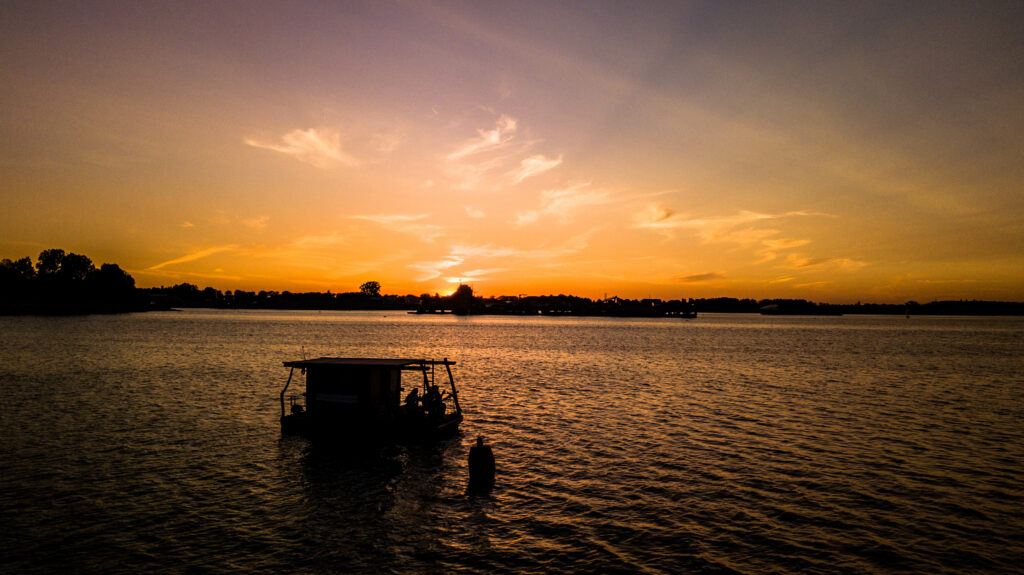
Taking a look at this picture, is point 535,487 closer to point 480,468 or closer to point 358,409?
point 480,468

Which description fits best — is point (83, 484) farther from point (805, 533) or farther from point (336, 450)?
point (805, 533)

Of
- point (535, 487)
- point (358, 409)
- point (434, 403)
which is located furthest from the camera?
point (434, 403)

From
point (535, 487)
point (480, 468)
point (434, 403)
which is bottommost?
point (535, 487)

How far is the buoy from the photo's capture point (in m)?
19.8

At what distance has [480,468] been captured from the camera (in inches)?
781

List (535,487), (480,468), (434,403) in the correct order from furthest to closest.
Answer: (434,403), (535,487), (480,468)

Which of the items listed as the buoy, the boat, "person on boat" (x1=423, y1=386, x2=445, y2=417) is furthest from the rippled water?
"person on boat" (x1=423, y1=386, x2=445, y2=417)

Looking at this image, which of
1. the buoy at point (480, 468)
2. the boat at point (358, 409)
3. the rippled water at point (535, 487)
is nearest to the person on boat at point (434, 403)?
the boat at point (358, 409)

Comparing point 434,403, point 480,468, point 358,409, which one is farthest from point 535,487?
point 358,409

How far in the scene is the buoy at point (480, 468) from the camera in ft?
64.8

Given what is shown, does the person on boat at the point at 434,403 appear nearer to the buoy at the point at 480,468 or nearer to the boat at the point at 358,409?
the boat at the point at 358,409

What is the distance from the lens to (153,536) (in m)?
15.5

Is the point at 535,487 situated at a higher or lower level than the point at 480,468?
lower

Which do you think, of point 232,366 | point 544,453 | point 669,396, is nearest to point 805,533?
point 544,453
